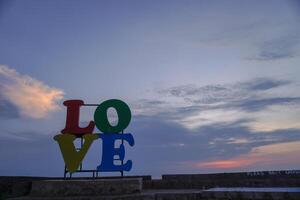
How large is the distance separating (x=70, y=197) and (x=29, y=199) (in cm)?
164

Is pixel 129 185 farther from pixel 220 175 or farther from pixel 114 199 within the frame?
pixel 220 175

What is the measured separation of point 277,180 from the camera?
1605cm

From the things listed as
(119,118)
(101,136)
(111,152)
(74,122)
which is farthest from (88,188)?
(119,118)

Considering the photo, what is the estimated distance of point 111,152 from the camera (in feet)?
52.4

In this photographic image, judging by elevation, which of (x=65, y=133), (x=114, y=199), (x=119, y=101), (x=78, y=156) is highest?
(x=119, y=101)

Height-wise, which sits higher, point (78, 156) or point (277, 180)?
point (78, 156)

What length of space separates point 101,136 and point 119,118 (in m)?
1.16

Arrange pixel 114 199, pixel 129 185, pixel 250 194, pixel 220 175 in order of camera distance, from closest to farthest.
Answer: pixel 250 194, pixel 114 199, pixel 129 185, pixel 220 175

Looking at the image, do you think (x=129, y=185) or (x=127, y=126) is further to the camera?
(x=127, y=126)

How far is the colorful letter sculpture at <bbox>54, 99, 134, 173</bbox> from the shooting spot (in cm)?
1591

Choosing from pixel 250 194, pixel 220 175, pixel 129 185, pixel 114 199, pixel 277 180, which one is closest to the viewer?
pixel 250 194

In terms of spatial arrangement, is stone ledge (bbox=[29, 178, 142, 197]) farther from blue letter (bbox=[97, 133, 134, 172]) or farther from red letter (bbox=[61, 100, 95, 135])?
red letter (bbox=[61, 100, 95, 135])

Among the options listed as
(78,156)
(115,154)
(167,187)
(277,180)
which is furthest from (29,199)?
(277,180)

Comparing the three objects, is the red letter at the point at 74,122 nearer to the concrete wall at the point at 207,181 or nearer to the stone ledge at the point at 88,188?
the stone ledge at the point at 88,188
